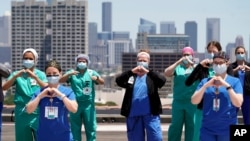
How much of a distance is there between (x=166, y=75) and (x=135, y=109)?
103 centimetres

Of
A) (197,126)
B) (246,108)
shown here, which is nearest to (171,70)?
(197,126)

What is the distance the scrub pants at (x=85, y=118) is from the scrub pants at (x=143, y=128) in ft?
A: 5.68

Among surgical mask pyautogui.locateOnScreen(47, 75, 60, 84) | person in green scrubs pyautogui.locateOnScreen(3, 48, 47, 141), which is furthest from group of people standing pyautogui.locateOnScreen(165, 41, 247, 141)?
person in green scrubs pyautogui.locateOnScreen(3, 48, 47, 141)

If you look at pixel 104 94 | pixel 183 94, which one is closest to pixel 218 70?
pixel 183 94

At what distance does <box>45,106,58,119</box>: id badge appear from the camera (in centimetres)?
864

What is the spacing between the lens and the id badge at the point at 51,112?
8.64 m

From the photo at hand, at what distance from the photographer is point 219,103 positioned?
8.51m

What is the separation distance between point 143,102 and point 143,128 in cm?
38

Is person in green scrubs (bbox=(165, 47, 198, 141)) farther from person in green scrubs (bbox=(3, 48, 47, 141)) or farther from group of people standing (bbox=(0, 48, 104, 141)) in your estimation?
person in green scrubs (bbox=(3, 48, 47, 141))

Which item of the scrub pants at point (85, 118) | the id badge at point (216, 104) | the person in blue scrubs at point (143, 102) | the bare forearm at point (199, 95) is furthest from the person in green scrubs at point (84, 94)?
the id badge at point (216, 104)

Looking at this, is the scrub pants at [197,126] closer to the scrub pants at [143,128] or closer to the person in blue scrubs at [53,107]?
the scrub pants at [143,128]

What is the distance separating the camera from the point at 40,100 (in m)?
8.69

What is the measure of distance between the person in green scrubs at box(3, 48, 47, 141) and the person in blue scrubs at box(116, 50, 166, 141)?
123 centimetres

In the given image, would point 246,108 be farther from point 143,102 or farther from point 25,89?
point 25,89
